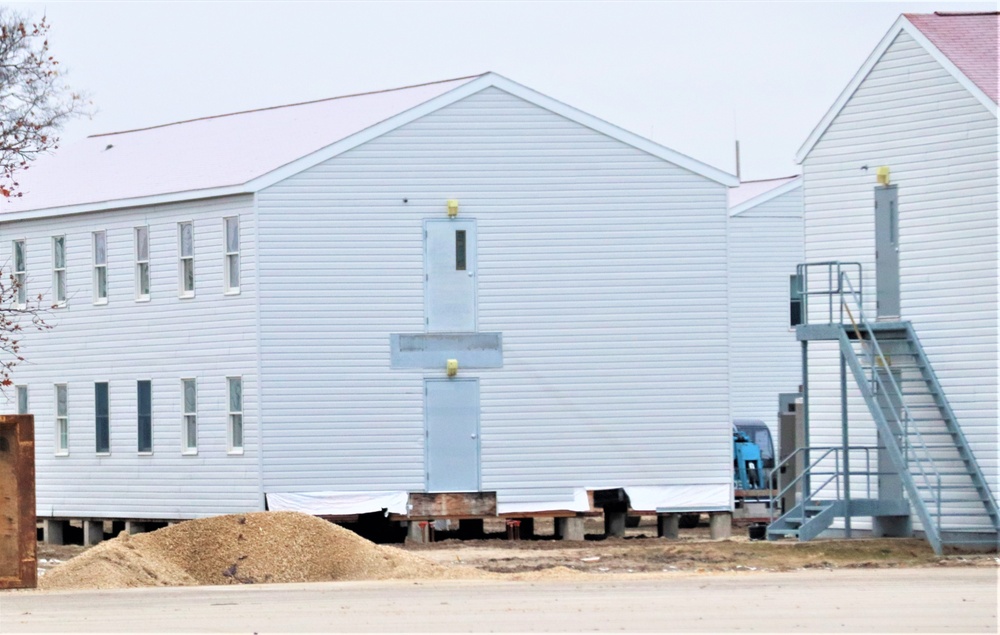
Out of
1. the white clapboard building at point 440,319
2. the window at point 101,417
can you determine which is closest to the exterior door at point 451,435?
the white clapboard building at point 440,319

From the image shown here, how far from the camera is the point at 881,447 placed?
33.4m

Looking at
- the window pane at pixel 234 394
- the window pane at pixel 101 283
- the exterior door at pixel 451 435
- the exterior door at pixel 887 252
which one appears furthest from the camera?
the window pane at pixel 101 283

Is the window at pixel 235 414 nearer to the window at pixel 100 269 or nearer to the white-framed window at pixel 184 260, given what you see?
the white-framed window at pixel 184 260


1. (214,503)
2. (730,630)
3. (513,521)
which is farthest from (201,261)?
(730,630)

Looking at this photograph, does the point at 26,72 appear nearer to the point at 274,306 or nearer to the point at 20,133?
the point at 20,133

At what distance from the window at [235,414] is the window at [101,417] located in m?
4.15

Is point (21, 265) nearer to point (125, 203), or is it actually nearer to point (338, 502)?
point (125, 203)

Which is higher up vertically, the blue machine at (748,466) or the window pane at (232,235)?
the window pane at (232,235)

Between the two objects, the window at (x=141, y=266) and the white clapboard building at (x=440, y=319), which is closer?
the white clapboard building at (x=440, y=319)

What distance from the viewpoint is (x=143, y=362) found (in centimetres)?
4056

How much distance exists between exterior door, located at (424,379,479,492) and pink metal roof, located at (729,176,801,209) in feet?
48.9

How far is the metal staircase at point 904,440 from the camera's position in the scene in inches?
1243

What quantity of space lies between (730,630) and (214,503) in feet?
66.9

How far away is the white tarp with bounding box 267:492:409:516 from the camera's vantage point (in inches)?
1479
